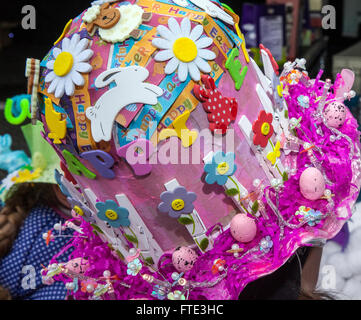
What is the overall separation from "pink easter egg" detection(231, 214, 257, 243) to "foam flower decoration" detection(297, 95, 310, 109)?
0.37 m

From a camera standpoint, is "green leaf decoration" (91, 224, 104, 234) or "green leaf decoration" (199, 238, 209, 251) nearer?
"green leaf decoration" (199, 238, 209, 251)

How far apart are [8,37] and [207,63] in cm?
158

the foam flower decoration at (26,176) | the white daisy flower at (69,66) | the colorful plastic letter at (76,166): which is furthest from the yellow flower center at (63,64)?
the foam flower decoration at (26,176)

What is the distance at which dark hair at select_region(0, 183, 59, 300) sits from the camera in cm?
153

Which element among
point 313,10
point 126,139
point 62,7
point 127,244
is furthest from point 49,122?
point 313,10

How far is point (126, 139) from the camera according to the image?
2.85 ft

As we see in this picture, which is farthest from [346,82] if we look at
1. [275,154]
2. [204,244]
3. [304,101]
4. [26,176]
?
[26,176]

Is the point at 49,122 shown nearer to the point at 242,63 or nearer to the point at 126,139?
the point at 126,139

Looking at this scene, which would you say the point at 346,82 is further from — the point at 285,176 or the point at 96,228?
the point at 96,228

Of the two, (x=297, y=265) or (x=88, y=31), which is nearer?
(x=88, y=31)

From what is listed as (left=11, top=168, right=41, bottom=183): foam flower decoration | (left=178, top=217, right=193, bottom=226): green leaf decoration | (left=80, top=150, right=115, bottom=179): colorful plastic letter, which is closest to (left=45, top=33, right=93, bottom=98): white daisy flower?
(left=80, top=150, right=115, bottom=179): colorful plastic letter

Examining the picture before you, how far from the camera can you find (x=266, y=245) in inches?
35.3

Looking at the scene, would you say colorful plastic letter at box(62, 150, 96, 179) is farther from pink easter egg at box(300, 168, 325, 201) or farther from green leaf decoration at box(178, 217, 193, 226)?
pink easter egg at box(300, 168, 325, 201)

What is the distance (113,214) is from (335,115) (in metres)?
0.59
